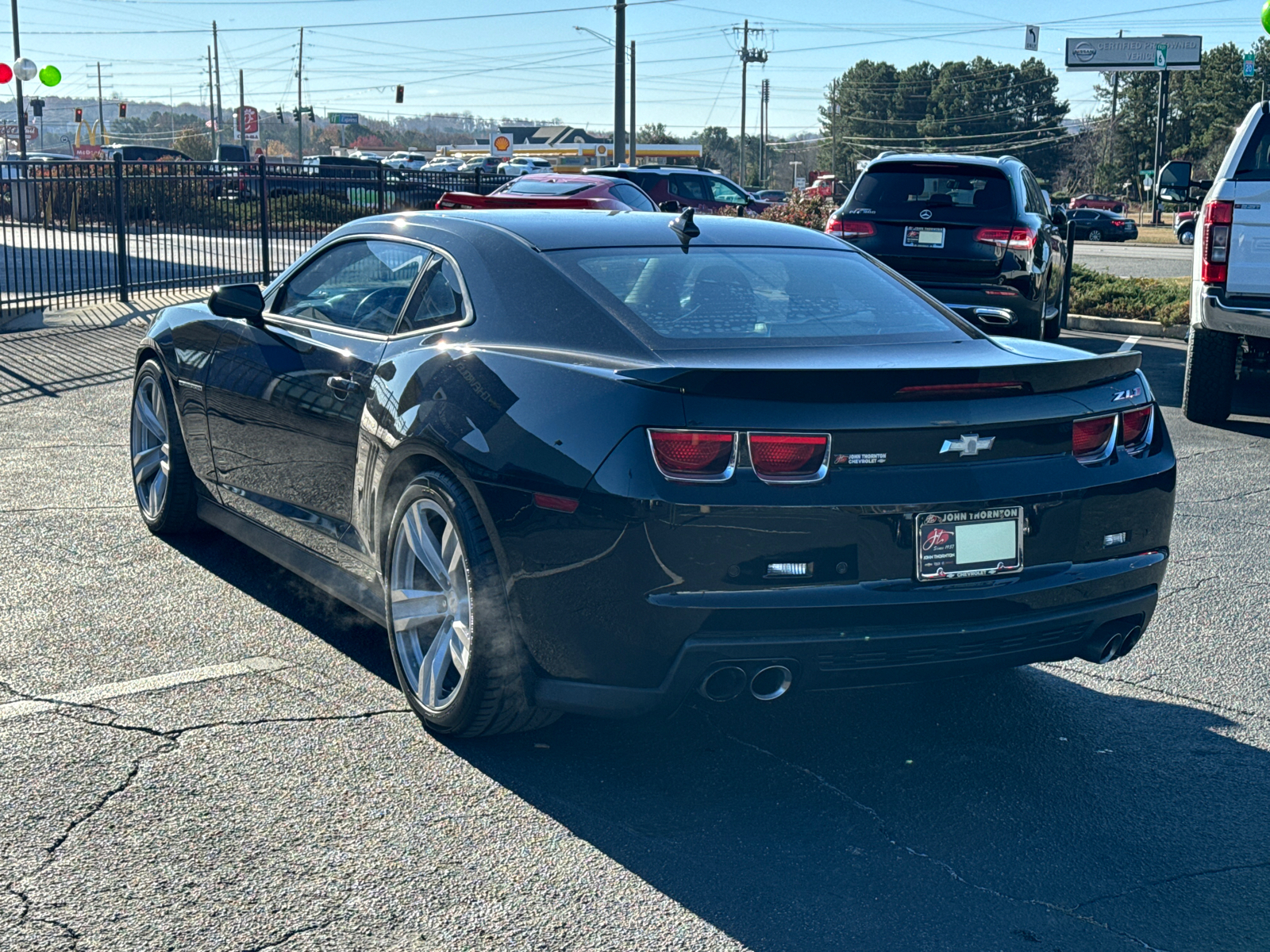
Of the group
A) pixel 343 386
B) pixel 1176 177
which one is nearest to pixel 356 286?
pixel 343 386

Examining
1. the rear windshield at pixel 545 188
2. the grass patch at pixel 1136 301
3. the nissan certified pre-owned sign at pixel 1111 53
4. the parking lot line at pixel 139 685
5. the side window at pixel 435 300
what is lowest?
the parking lot line at pixel 139 685

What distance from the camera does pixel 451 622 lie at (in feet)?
13.6

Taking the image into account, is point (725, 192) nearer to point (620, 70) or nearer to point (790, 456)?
point (620, 70)

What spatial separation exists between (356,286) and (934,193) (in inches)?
329

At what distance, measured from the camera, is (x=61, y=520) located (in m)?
6.71

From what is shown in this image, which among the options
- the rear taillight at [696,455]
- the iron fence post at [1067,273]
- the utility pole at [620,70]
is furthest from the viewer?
the utility pole at [620,70]

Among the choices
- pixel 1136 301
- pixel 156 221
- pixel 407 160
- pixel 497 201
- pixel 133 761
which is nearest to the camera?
pixel 133 761

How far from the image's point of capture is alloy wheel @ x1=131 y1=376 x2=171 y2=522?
6297 mm

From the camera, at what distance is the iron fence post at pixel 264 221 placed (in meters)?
18.3

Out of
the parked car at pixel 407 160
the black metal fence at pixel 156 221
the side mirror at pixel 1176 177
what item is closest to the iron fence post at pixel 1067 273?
the side mirror at pixel 1176 177

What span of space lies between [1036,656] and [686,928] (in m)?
1.36

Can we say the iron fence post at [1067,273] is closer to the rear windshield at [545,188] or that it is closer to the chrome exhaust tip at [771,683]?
the rear windshield at [545,188]

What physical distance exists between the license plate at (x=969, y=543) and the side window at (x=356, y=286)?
197cm

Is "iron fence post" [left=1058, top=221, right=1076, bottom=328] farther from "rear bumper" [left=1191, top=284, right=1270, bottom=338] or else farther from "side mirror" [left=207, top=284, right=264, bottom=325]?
"side mirror" [left=207, top=284, right=264, bottom=325]
